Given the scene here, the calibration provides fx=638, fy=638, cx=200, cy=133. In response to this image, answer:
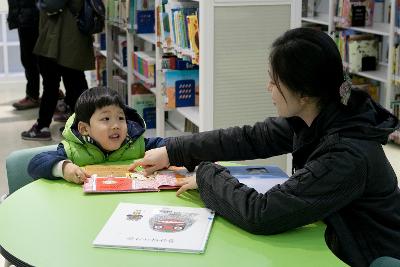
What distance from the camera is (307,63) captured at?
1696 millimetres

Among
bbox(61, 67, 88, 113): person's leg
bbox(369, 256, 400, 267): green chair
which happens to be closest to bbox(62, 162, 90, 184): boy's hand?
bbox(369, 256, 400, 267): green chair

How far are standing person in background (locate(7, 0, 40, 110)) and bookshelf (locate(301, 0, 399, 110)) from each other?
2.98 meters

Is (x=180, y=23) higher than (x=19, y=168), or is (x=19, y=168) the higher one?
(x=180, y=23)

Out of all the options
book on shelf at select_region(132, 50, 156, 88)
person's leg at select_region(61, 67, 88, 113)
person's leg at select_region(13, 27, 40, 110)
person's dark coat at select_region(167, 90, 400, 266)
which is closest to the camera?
person's dark coat at select_region(167, 90, 400, 266)

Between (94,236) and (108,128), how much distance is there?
0.77 metres

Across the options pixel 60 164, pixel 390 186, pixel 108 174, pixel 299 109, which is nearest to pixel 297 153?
pixel 299 109

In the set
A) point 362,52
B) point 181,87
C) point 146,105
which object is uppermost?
point 362,52

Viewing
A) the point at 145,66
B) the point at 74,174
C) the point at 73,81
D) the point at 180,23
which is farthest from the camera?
the point at 73,81

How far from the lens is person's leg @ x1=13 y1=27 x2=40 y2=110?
641 cm

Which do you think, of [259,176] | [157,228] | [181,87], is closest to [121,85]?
[181,87]

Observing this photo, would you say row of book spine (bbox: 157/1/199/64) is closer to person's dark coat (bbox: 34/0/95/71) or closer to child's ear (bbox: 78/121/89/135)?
person's dark coat (bbox: 34/0/95/71)

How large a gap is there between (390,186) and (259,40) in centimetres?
185

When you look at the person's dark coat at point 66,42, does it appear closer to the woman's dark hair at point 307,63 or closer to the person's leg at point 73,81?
the person's leg at point 73,81

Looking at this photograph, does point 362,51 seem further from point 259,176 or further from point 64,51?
A: point 259,176
